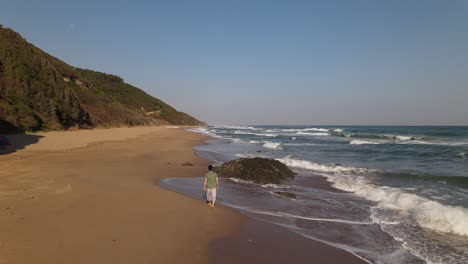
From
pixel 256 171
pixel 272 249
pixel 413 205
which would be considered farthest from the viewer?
pixel 256 171

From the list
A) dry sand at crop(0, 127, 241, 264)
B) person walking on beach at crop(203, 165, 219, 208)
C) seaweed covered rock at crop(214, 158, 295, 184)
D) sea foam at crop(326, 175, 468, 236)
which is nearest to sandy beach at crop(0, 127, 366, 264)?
dry sand at crop(0, 127, 241, 264)

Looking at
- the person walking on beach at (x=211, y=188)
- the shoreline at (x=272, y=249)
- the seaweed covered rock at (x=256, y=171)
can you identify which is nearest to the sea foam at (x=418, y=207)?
the seaweed covered rock at (x=256, y=171)

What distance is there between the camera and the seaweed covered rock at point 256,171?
524 inches

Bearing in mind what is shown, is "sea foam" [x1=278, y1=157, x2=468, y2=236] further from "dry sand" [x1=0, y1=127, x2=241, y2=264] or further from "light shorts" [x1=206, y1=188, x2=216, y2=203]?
"light shorts" [x1=206, y1=188, x2=216, y2=203]

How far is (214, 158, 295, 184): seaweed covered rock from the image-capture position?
13305 mm

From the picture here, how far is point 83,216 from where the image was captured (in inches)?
256

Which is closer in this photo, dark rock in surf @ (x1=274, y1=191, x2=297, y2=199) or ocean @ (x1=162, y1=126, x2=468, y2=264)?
ocean @ (x1=162, y1=126, x2=468, y2=264)

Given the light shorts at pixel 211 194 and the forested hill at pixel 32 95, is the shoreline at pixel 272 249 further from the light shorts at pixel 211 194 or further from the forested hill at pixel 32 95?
the forested hill at pixel 32 95

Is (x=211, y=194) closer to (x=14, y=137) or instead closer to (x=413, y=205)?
(x=413, y=205)

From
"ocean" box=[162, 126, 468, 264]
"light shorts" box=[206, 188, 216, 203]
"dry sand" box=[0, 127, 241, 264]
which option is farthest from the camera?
"light shorts" box=[206, 188, 216, 203]

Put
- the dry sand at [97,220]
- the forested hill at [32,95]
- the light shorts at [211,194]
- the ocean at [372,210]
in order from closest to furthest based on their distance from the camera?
1. the dry sand at [97,220]
2. the ocean at [372,210]
3. the light shorts at [211,194]
4. the forested hill at [32,95]

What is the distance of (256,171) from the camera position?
44.3ft

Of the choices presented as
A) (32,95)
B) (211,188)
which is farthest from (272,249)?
(32,95)

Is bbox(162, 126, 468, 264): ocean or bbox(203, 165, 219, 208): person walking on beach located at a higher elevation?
bbox(203, 165, 219, 208): person walking on beach
